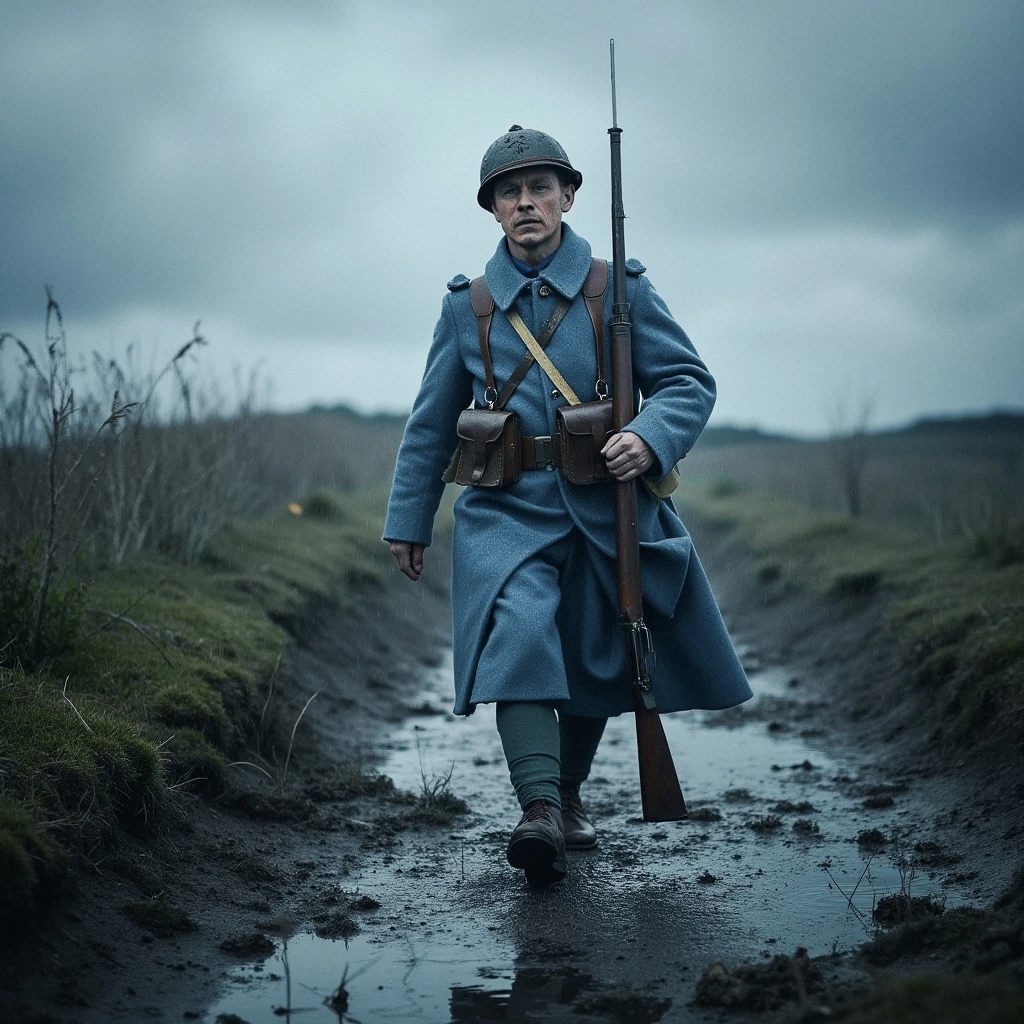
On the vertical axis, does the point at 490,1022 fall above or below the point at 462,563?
below

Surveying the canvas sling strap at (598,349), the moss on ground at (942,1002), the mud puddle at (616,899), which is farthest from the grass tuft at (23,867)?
the canvas sling strap at (598,349)

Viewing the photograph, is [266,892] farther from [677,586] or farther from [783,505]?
[783,505]

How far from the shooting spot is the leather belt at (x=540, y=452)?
14.0 ft

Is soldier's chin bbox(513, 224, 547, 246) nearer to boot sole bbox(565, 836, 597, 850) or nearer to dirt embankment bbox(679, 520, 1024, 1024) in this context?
boot sole bbox(565, 836, 597, 850)

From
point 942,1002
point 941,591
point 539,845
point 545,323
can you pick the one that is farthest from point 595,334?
point 941,591

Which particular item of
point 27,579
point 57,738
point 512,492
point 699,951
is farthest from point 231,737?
point 699,951

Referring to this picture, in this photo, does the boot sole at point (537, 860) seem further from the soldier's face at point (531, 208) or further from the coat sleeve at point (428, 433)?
the soldier's face at point (531, 208)

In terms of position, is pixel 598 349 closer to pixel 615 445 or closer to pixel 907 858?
pixel 615 445

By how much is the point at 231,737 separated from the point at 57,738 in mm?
1434

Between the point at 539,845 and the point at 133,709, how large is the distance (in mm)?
1815

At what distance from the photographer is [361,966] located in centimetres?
331

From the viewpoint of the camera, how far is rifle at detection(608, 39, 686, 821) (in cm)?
408

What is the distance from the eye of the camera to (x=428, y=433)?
4605mm

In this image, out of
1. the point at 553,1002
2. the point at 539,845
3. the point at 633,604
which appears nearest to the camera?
the point at 553,1002
